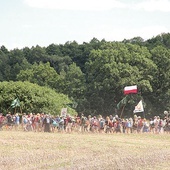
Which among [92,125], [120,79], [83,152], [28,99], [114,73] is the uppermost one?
[114,73]

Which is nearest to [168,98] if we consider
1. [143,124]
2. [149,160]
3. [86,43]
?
[143,124]

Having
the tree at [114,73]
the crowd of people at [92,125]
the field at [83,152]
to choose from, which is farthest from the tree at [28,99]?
the field at [83,152]

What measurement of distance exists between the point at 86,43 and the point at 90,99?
57.5 metres

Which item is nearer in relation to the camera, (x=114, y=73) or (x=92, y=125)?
(x=92, y=125)

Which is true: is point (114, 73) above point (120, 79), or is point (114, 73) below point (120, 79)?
above

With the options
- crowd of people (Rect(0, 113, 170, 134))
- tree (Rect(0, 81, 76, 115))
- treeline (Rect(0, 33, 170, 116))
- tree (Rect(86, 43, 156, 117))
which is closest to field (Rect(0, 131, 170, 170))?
crowd of people (Rect(0, 113, 170, 134))

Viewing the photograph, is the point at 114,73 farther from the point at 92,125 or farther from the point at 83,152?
the point at 83,152

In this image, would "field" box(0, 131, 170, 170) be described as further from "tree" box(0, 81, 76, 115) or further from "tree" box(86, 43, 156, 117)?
"tree" box(86, 43, 156, 117)

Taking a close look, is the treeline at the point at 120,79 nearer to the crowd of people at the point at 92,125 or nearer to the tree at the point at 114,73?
the tree at the point at 114,73

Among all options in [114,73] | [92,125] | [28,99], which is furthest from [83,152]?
[114,73]

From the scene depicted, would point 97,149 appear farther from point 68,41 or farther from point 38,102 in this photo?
point 68,41

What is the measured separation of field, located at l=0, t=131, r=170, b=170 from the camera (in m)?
28.3

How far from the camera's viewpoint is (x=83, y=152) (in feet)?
112

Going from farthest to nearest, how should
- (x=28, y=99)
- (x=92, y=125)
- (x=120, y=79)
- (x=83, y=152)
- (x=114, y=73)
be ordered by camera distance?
(x=120, y=79) → (x=114, y=73) → (x=28, y=99) → (x=92, y=125) → (x=83, y=152)
